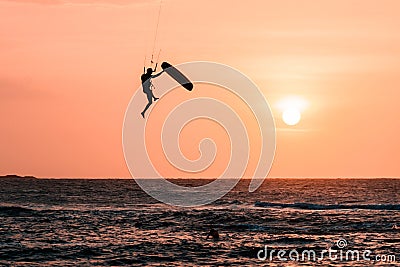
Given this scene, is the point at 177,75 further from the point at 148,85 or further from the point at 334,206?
the point at 334,206

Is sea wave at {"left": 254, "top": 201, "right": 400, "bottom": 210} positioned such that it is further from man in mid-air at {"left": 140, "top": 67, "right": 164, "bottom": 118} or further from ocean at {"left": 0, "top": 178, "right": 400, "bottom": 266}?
man in mid-air at {"left": 140, "top": 67, "right": 164, "bottom": 118}

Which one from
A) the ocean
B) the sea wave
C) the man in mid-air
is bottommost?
the ocean

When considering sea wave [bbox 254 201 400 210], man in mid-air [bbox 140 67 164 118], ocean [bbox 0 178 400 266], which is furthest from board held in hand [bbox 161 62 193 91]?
sea wave [bbox 254 201 400 210]

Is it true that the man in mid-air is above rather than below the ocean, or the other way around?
above

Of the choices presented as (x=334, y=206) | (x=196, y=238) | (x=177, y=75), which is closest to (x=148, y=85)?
(x=177, y=75)

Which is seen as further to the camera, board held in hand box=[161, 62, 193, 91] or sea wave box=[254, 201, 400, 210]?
sea wave box=[254, 201, 400, 210]

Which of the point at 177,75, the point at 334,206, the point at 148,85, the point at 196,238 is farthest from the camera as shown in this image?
the point at 334,206

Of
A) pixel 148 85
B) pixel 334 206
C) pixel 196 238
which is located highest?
pixel 334 206

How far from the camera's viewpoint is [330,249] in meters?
46.2

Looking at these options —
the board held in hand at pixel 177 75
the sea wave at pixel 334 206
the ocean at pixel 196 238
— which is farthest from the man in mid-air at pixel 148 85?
the sea wave at pixel 334 206

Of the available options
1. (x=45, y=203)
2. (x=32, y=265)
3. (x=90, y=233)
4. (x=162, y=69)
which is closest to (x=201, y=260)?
(x=32, y=265)

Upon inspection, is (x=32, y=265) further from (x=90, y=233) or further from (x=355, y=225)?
(x=355, y=225)

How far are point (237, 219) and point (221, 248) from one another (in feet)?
78.3

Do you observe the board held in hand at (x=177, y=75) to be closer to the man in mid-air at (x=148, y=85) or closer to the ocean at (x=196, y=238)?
the man in mid-air at (x=148, y=85)
